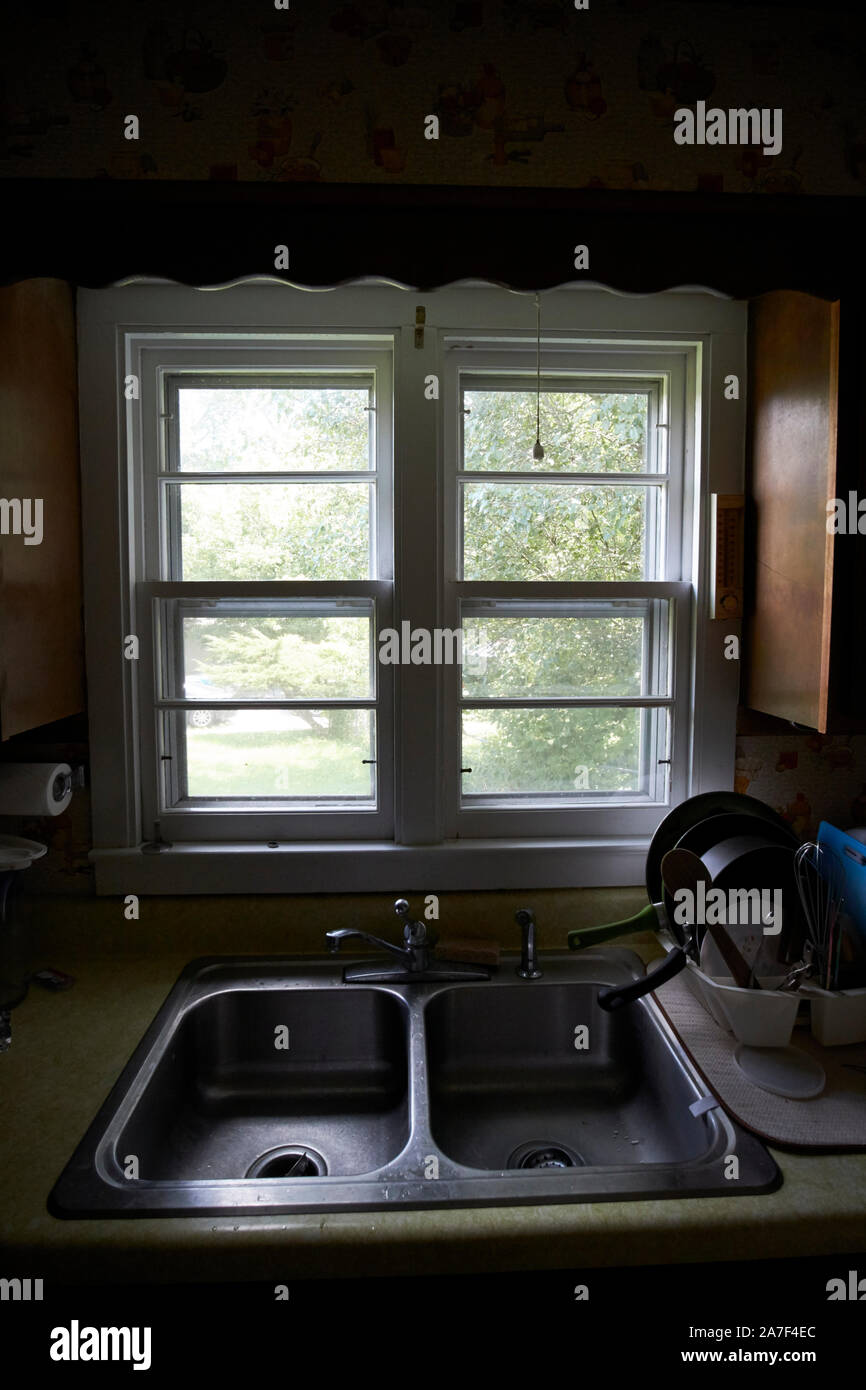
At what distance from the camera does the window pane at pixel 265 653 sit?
1.51 metres

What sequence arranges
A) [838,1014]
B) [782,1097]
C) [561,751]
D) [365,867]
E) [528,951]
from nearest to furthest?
1. [782,1097]
2. [838,1014]
3. [528,951]
4. [365,867]
5. [561,751]

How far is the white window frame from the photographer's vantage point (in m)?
1.39

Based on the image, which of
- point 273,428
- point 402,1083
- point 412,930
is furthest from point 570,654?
point 402,1083

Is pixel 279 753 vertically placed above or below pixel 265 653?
below

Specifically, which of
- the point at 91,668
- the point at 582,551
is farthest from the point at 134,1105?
the point at 582,551

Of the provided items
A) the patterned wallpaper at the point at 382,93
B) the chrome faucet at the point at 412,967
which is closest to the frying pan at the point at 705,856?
the chrome faucet at the point at 412,967

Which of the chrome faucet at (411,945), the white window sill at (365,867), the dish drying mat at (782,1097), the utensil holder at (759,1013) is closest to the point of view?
the dish drying mat at (782,1097)

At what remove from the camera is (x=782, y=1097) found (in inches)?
40.1

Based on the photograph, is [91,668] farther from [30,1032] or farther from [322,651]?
[30,1032]

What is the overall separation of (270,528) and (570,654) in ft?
2.18

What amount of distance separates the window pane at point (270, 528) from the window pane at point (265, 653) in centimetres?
9

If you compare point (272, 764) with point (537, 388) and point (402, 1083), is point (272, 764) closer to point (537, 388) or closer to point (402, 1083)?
point (402, 1083)

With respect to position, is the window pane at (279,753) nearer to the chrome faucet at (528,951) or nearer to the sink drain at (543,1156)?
the chrome faucet at (528,951)

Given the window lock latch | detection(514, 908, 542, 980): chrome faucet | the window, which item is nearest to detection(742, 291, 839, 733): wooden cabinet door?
detection(514, 908, 542, 980): chrome faucet
